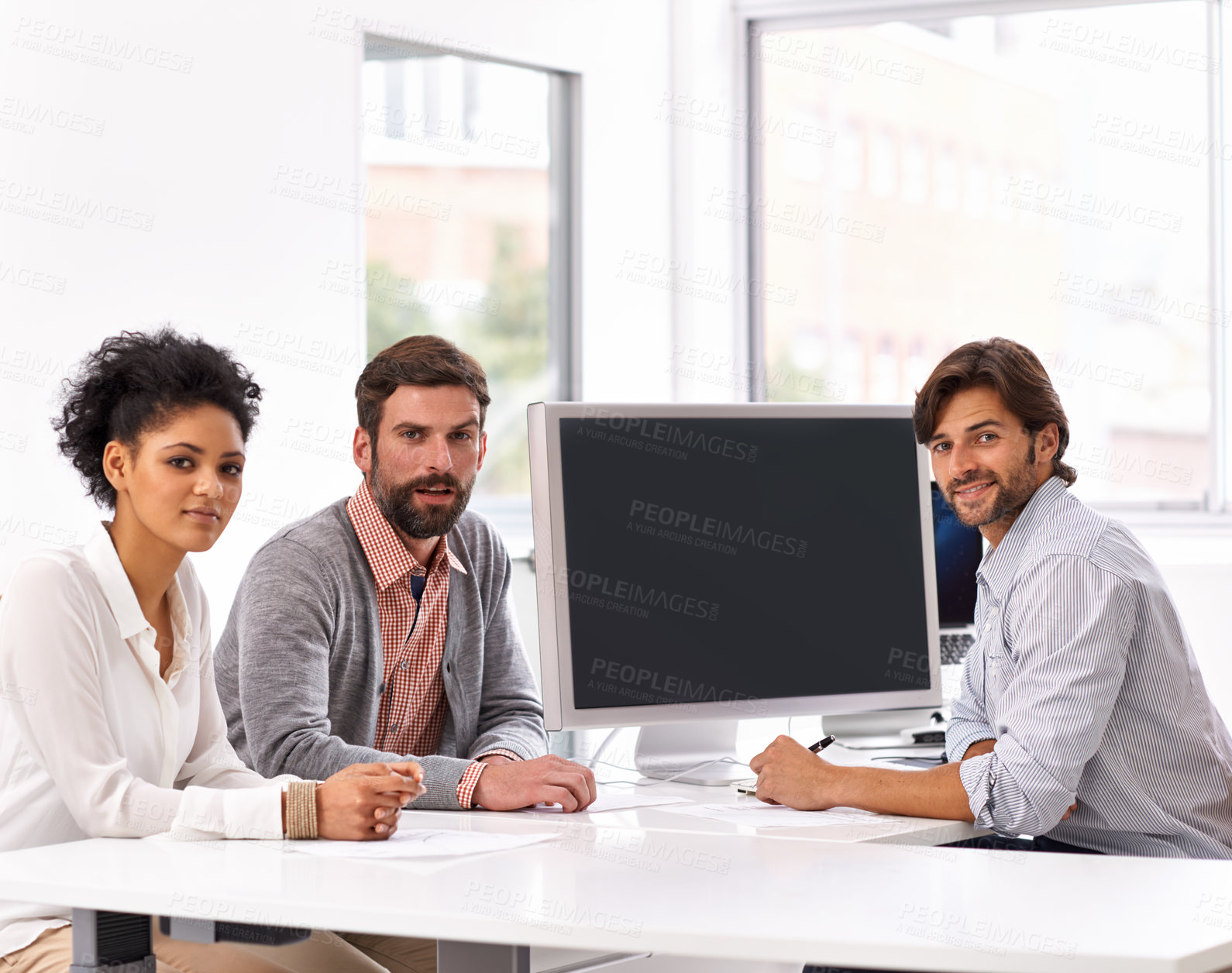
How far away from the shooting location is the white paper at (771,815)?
6.11 feet

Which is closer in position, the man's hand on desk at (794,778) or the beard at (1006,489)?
the man's hand on desk at (794,778)

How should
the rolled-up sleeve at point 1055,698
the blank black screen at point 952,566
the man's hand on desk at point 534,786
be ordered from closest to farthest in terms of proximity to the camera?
the rolled-up sleeve at point 1055,698
the man's hand on desk at point 534,786
the blank black screen at point 952,566

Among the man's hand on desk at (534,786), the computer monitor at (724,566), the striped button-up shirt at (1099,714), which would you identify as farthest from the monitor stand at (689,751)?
the striped button-up shirt at (1099,714)

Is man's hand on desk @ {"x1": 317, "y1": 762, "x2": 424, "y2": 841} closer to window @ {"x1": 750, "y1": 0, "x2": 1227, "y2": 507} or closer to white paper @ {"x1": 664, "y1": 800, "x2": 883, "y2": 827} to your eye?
white paper @ {"x1": 664, "y1": 800, "x2": 883, "y2": 827}

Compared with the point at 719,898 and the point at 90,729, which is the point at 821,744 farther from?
the point at 90,729

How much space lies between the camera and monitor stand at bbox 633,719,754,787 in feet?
7.41

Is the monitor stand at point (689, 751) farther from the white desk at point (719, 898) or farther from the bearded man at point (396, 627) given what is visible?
the white desk at point (719, 898)

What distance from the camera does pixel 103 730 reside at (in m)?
1.72

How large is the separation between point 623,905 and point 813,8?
12.2 ft

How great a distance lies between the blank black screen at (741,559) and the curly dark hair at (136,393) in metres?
0.50

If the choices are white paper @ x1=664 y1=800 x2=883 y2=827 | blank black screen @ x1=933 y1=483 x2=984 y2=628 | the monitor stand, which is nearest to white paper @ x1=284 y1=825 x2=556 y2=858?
white paper @ x1=664 y1=800 x2=883 y2=827

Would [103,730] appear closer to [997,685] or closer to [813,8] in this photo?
[997,685]

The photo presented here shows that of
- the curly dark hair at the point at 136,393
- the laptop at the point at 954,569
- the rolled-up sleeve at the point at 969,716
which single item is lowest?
the rolled-up sleeve at the point at 969,716

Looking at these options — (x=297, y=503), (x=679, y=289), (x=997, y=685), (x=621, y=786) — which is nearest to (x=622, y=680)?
(x=621, y=786)
